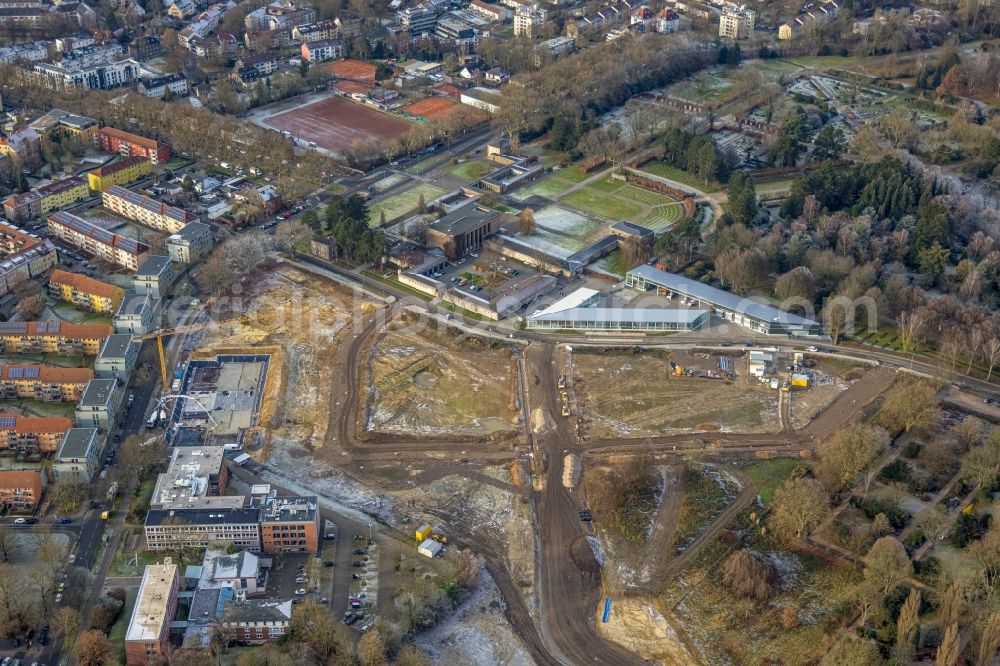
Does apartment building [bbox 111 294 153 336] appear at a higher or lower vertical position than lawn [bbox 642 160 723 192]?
higher

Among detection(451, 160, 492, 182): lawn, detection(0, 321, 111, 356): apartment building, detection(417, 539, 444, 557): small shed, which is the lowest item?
detection(451, 160, 492, 182): lawn

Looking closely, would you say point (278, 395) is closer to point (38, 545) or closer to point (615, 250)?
point (38, 545)

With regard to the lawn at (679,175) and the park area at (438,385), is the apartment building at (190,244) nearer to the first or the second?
the park area at (438,385)

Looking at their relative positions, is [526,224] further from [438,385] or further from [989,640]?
[989,640]

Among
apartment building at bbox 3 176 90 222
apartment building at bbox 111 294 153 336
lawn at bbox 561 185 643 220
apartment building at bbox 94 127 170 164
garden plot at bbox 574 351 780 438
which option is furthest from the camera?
apartment building at bbox 94 127 170 164

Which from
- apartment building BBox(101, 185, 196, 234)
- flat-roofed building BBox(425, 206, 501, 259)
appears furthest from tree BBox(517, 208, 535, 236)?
apartment building BBox(101, 185, 196, 234)

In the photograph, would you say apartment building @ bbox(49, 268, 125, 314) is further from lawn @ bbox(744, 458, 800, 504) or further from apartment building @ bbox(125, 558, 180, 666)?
lawn @ bbox(744, 458, 800, 504)

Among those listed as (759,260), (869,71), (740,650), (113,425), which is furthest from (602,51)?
(740,650)
